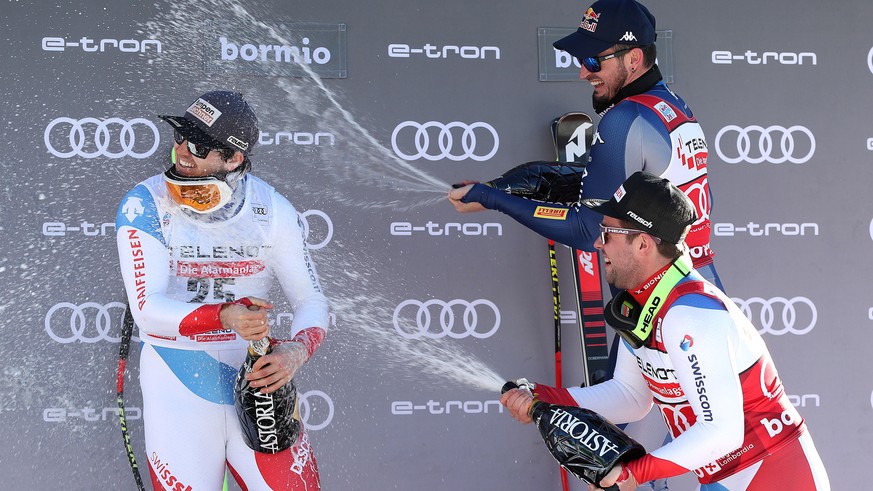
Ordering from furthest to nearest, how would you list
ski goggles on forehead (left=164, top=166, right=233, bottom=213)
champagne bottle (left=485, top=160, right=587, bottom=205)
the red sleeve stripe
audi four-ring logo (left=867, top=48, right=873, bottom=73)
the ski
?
audi four-ring logo (left=867, top=48, right=873, bottom=73) < the ski < champagne bottle (left=485, top=160, right=587, bottom=205) < ski goggles on forehead (left=164, top=166, right=233, bottom=213) < the red sleeve stripe

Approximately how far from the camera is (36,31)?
399cm

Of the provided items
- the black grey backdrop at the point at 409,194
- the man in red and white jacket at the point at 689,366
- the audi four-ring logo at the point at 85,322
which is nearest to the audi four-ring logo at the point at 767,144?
the black grey backdrop at the point at 409,194

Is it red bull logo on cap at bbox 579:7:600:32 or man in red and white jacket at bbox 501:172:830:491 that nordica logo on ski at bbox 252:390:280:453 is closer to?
man in red and white jacket at bbox 501:172:830:491

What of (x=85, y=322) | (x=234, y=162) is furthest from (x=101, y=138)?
(x=234, y=162)

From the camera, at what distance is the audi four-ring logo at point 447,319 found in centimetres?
423

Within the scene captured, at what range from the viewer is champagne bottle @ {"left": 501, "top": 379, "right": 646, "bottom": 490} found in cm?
222

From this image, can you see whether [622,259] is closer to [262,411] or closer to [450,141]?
[262,411]

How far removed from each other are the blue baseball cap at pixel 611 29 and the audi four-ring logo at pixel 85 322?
222 centimetres

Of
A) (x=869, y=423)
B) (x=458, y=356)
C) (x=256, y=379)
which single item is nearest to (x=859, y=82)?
(x=869, y=423)

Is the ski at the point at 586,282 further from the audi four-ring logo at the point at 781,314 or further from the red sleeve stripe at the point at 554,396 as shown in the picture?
the red sleeve stripe at the point at 554,396

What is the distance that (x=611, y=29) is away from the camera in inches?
124

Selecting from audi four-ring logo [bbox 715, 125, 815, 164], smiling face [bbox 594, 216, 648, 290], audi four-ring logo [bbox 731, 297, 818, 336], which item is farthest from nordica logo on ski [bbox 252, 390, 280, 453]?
audi four-ring logo [bbox 715, 125, 815, 164]

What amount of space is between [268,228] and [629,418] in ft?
3.99

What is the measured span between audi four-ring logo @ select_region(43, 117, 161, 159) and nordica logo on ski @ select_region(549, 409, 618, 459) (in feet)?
8.01
